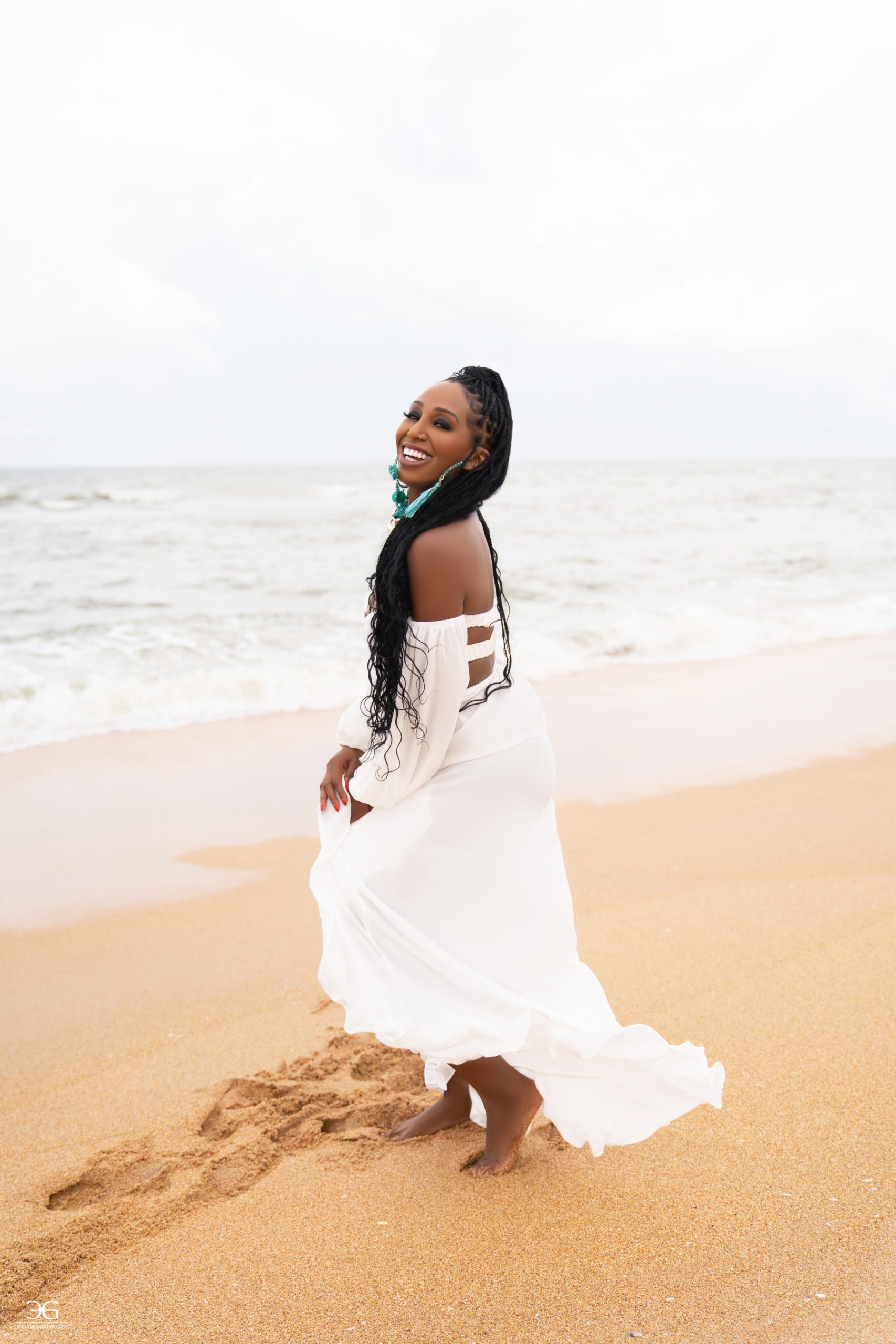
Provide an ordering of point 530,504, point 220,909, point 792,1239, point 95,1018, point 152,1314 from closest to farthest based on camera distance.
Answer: point 152,1314 < point 792,1239 < point 95,1018 < point 220,909 < point 530,504

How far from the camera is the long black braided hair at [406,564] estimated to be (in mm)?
2215

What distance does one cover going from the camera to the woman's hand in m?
2.46

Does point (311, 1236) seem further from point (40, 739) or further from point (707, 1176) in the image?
point (40, 739)

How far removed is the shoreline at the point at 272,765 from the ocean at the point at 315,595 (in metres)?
0.71

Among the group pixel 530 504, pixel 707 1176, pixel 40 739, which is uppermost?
pixel 530 504

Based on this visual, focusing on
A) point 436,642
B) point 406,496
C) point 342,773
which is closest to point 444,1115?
point 342,773

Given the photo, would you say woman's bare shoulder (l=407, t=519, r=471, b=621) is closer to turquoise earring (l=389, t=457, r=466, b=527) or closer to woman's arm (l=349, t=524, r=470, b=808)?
woman's arm (l=349, t=524, r=470, b=808)

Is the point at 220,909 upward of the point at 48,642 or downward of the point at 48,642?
downward

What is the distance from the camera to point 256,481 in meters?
54.9

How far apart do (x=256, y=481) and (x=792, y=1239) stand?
55.6m

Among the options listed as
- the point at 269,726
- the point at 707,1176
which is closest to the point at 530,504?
the point at 269,726

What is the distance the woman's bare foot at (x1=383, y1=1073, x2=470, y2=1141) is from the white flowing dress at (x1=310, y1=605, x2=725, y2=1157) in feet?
1.35

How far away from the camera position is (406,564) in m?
2.21

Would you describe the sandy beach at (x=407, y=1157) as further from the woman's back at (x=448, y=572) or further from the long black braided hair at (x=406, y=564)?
the woman's back at (x=448, y=572)
